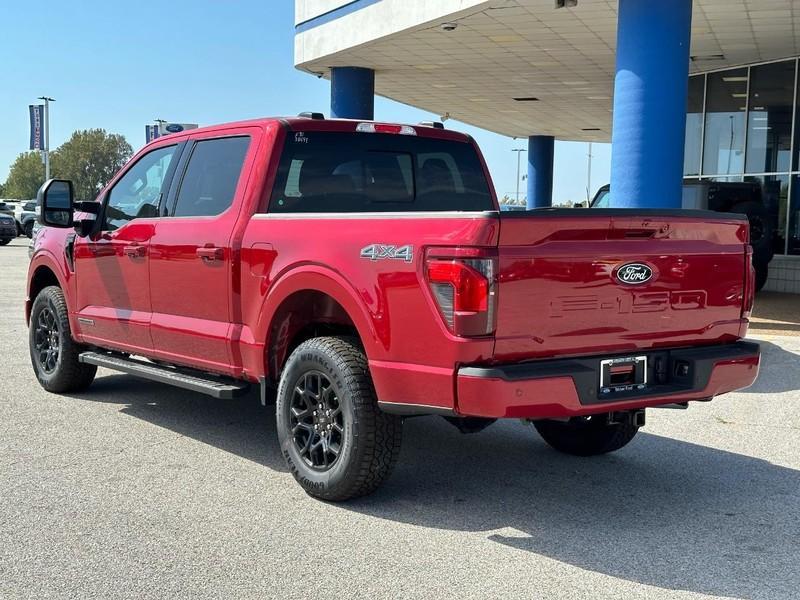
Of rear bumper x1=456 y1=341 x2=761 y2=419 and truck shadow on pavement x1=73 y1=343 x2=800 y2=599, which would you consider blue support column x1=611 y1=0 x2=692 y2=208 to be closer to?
truck shadow on pavement x1=73 y1=343 x2=800 y2=599

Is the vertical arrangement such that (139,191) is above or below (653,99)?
below

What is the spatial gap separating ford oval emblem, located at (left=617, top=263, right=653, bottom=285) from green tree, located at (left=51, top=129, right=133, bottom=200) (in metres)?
112

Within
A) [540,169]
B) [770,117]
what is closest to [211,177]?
[770,117]

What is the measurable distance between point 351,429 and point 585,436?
73.3 inches

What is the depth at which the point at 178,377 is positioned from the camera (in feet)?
18.1

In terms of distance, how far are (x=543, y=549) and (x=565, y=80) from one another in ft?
60.5

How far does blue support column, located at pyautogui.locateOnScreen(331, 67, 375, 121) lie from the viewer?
19.3 meters

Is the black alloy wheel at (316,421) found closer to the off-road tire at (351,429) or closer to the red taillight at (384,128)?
the off-road tire at (351,429)

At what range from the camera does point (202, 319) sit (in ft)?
17.8

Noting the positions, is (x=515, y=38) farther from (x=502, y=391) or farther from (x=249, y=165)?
(x=502, y=391)

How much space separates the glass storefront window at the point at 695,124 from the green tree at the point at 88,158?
325 feet

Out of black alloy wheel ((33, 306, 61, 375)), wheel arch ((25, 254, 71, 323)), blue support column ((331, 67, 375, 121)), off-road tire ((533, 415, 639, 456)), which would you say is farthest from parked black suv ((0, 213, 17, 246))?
off-road tire ((533, 415, 639, 456))

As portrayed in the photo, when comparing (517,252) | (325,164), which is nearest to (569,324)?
(517,252)

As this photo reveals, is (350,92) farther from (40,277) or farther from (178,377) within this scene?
(178,377)
